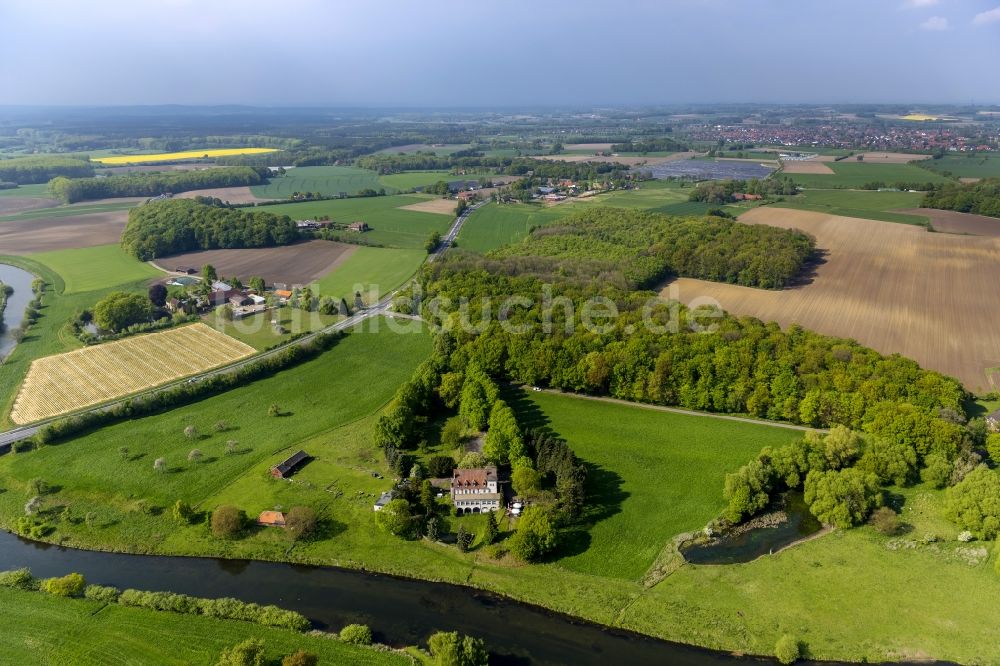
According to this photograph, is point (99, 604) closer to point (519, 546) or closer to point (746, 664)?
point (519, 546)

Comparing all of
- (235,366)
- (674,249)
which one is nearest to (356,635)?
(235,366)

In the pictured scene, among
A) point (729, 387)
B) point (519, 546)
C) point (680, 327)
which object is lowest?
point (519, 546)

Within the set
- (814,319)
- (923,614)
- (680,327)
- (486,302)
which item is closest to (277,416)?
(486,302)

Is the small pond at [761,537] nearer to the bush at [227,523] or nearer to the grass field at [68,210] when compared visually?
the bush at [227,523]

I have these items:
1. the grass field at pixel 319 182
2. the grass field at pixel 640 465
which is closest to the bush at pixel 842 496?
the grass field at pixel 640 465

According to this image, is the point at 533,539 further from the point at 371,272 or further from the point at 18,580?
the point at 371,272
